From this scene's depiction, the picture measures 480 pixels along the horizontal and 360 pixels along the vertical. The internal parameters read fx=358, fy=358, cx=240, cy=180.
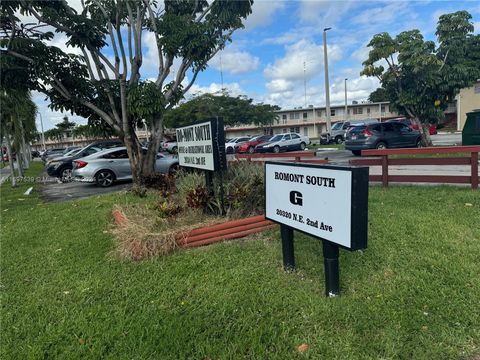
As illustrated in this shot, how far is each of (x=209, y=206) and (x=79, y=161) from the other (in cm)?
953

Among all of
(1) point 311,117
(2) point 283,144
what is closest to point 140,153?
(2) point 283,144

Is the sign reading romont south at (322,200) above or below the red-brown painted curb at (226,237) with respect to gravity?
above

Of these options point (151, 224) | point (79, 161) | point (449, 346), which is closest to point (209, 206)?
point (151, 224)

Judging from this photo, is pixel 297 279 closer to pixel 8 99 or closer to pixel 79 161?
pixel 79 161

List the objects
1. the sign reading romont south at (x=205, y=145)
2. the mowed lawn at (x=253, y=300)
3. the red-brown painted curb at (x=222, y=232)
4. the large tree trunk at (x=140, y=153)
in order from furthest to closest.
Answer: the large tree trunk at (x=140, y=153) < the sign reading romont south at (x=205, y=145) < the red-brown painted curb at (x=222, y=232) < the mowed lawn at (x=253, y=300)

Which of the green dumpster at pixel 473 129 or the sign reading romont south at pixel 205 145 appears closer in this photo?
the sign reading romont south at pixel 205 145

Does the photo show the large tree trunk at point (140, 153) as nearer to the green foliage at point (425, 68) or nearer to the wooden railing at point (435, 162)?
the wooden railing at point (435, 162)

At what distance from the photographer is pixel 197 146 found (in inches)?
227

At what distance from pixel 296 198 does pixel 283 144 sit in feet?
84.9

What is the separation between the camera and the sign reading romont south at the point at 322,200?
2.74m

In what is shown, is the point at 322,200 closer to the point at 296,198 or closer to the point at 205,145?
the point at 296,198

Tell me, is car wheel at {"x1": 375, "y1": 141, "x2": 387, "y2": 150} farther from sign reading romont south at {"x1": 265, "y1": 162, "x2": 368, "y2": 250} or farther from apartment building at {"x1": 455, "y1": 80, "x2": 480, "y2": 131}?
apartment building at {"x1": 455, "y1": 80, "x2": 480, "y2": 131}

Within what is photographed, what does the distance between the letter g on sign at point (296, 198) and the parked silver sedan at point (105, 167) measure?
32.4 ft

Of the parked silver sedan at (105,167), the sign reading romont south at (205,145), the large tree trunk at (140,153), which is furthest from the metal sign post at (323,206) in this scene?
the parked silver sedan at (105,167)
